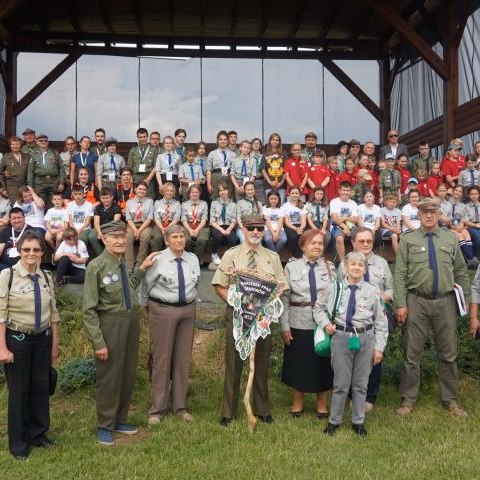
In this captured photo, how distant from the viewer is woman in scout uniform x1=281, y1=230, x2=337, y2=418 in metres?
5.25

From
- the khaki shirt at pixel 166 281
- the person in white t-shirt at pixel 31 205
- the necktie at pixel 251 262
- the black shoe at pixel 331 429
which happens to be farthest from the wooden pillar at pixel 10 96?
the black shoe at pixel 331 429

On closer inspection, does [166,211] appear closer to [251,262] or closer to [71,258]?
[71,258]

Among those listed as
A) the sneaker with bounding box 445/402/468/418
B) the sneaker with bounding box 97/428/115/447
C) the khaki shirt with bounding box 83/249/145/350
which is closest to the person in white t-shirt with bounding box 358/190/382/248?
the sneaker with bounding box 445/402/468/418

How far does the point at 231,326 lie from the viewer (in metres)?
5.21

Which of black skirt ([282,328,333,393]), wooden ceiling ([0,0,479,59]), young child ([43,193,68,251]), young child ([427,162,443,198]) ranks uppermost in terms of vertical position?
wooden ceiling ([0,0,479,59])

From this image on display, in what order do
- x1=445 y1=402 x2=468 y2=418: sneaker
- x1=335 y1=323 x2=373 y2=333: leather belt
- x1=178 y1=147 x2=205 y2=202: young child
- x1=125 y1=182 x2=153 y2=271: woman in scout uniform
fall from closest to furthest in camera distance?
1. x1=335 y1=323 x2=373 y2=333: leather belt
2. x1=445 y1=402 x2=468 y2=418: sneaker
3. x1=125 y1=182 x2=153 y2=271: woman in scout uniform
4. x1=178 y1=147 x2=205 y2=202: young child

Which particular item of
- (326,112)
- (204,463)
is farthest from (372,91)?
(204,463)

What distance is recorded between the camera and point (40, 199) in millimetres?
9719

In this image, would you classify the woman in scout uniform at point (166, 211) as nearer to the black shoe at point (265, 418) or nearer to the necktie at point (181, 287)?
the necktie at point (181, 287)

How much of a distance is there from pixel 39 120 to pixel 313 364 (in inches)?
518

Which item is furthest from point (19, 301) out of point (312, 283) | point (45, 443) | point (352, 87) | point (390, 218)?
point (352, 87)

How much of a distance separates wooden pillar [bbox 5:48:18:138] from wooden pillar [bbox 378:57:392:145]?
10.6 m

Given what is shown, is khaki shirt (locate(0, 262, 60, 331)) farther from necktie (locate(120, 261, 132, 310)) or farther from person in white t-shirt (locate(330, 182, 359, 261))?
person in white t-shirt (locate(330, 182, 359, 261))

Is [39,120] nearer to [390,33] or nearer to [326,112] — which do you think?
[326,112]
